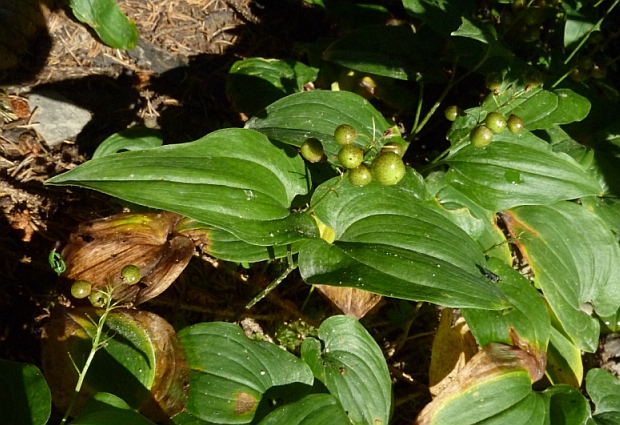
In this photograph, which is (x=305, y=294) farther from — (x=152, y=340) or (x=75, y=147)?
(x=75, y=147)

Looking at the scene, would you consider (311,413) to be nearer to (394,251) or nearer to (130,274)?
(394,251)

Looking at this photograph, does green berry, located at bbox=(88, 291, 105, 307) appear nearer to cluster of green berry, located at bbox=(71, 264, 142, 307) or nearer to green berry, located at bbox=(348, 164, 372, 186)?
cluster of green berry, located at bbox=(71, 264, 142, 307)

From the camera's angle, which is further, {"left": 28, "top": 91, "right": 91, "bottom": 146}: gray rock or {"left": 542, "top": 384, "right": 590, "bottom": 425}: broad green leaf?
{"left": 28, "top": 91, "right": 91, "bottom": 146}: gray rock

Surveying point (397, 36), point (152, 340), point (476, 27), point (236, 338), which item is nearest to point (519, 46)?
point (397, 36)

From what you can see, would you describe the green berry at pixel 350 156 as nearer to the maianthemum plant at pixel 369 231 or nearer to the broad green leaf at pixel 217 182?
the maianthemum plant at pixel 369 231

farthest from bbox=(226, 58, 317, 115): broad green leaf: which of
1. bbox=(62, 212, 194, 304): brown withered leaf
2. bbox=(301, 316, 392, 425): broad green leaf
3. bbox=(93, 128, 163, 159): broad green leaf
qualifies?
bbox=(301, 316, 392, 425): broad green leaf

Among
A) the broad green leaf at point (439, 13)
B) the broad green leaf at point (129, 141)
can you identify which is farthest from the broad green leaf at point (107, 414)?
the broad green leaf at point (439, 13)
